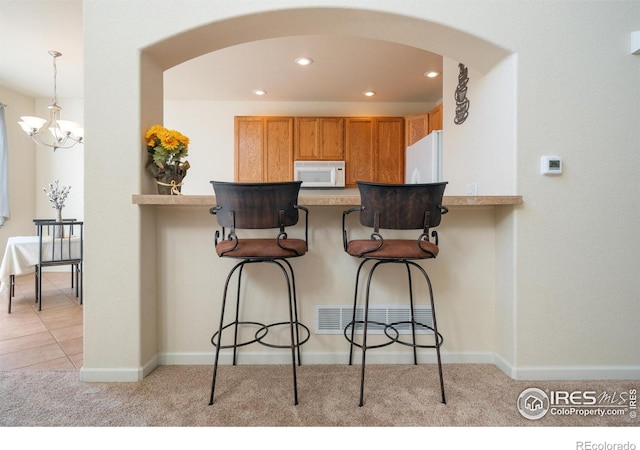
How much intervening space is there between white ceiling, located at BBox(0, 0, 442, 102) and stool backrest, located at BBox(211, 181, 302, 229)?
2105mm

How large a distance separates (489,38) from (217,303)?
2055mm

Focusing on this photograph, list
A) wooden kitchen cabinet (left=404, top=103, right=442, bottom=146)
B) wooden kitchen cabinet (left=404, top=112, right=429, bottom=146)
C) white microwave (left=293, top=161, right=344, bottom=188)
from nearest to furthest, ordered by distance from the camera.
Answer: wooden kitchen cabinet (left=404, top=103, right=442, bottom=146) < wooden kitchen cabinet (left=404, top=112, right=429, bottom=146) < white microwave (left=293, top=161, right=344, bottom=188)

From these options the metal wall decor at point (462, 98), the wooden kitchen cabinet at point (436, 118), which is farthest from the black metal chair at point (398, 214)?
the wooden kitchen cabinet at point (436, 118)

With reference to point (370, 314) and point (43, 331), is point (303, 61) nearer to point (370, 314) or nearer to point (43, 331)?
point (370, 314)

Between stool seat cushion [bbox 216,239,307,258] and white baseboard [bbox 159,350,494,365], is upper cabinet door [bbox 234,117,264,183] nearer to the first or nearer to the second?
white baseboard [bbox 159,350,494,365]

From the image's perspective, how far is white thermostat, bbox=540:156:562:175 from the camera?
1.66m

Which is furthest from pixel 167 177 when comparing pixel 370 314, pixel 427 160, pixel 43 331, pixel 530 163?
pixel 427 160

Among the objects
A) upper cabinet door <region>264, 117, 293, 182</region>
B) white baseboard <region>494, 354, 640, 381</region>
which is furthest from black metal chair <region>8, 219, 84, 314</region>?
white baseboard <region>494, 354, 640, 381</region>

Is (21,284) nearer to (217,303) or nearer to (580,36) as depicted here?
(217,303)

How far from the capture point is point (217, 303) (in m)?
1.83

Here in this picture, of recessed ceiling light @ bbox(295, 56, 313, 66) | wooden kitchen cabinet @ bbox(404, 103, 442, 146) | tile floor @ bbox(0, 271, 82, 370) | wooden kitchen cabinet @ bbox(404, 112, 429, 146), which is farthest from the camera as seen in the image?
wooden kitchen cabinet @ bbox(404, 112, 429, 146)

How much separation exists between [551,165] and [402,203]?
0.91 metres

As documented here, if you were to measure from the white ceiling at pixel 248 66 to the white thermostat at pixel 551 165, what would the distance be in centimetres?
195
